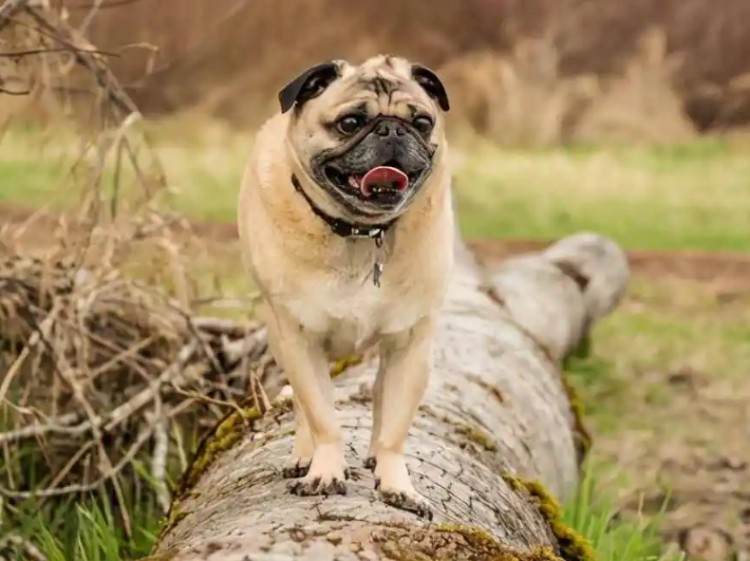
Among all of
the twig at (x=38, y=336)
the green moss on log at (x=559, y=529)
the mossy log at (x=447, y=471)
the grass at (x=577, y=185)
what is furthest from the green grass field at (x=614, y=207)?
the green moss on log at (x=559, y=529)

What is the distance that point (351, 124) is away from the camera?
153cm

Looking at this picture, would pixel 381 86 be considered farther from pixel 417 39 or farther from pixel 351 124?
pixel 417 39

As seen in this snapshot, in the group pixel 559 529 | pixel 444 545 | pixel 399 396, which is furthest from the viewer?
pixel 559 529

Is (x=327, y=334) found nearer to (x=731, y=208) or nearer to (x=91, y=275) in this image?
(x=91, y=275)

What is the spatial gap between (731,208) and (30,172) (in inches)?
101

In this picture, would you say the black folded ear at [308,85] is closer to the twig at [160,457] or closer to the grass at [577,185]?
the twig at [160,457]

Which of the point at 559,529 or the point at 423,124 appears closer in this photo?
the point at 423,124

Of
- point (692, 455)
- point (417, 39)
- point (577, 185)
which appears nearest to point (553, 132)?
point (577, 185)

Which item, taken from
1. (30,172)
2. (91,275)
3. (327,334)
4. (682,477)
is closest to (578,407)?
(682,477)

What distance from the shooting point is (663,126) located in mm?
5473

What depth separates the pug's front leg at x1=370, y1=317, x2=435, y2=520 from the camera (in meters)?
1.61

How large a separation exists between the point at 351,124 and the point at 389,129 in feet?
0.16

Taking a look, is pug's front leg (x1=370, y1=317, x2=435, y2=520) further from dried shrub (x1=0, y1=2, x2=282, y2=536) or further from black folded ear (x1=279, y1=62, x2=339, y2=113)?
dried shrub (x1=0, y1=2, x2=282, y2=536)

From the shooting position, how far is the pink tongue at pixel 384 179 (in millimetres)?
1493
